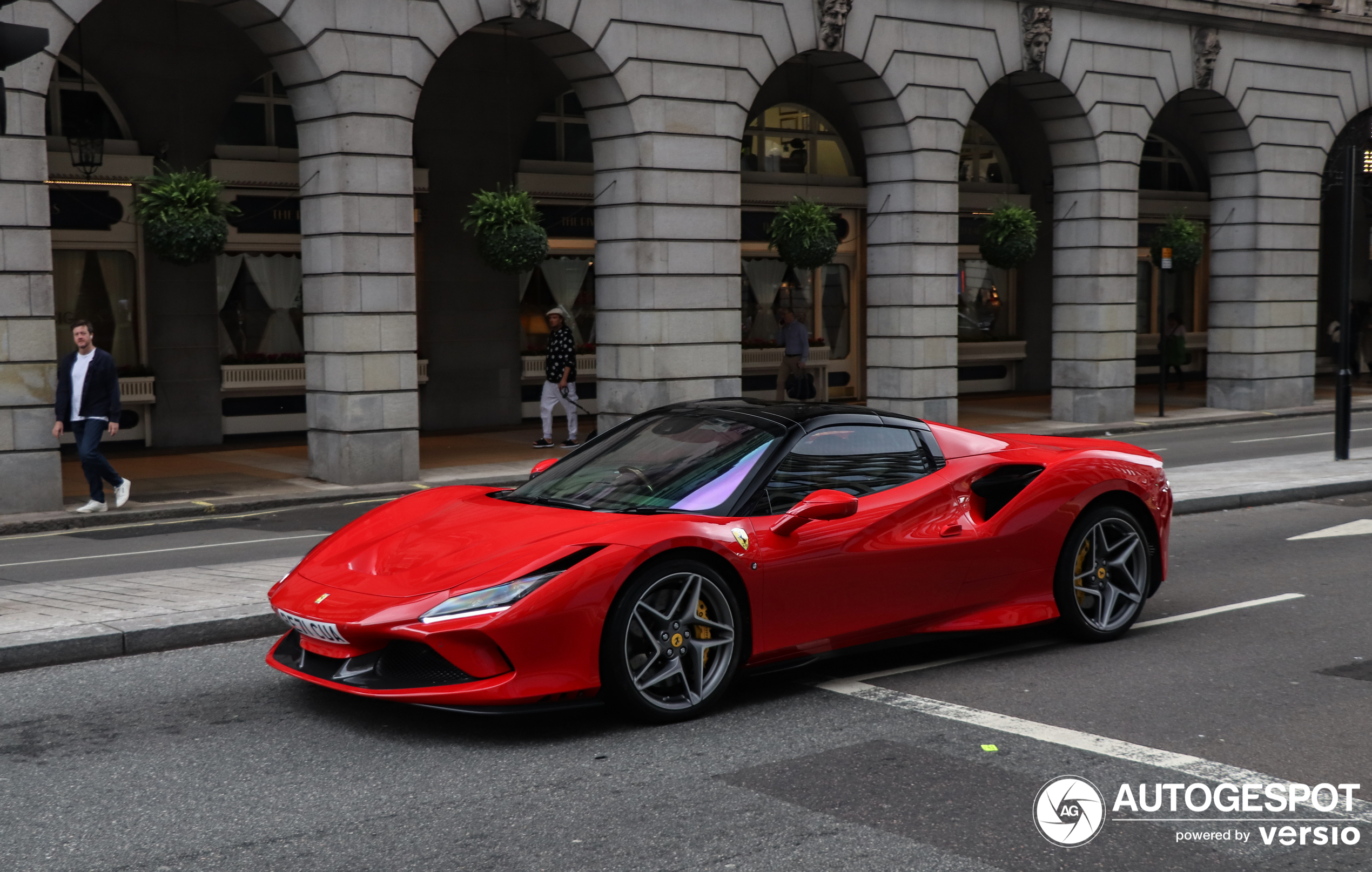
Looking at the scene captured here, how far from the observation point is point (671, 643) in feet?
19.7

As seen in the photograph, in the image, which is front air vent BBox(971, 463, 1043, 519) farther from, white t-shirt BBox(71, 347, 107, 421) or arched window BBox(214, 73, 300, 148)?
arched window BBox(214, 73, 300, 148)

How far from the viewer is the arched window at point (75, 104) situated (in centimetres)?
1780

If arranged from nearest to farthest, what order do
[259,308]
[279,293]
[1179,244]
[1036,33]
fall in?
1. [259,308]
2. [279,293]
3. [1036,33]
4. [1179,244]

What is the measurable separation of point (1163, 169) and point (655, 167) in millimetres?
17214

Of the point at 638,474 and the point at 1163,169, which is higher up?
the point at 1163,169

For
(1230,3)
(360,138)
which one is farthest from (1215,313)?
(360,138)

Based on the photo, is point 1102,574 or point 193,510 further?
point 193,510

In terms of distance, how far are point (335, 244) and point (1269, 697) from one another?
472 inches

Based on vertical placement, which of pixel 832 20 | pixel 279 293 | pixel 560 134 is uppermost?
pixel 832 20

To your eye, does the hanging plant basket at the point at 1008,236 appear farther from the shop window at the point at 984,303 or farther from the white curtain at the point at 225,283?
the white curtain at the point at 225,283

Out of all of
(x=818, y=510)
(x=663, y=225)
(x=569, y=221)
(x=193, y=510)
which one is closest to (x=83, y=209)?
(x=193, y=510)

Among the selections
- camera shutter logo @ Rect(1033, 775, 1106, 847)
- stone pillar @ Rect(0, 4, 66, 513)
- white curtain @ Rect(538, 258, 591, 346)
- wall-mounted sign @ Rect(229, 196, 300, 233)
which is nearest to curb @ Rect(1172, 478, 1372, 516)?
camera shutter logo @ Rect(1033, 775, 1106, 847)

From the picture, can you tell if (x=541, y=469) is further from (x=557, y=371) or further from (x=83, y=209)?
(x=83, y=209)

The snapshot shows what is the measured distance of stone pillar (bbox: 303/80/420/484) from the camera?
15.9 m
